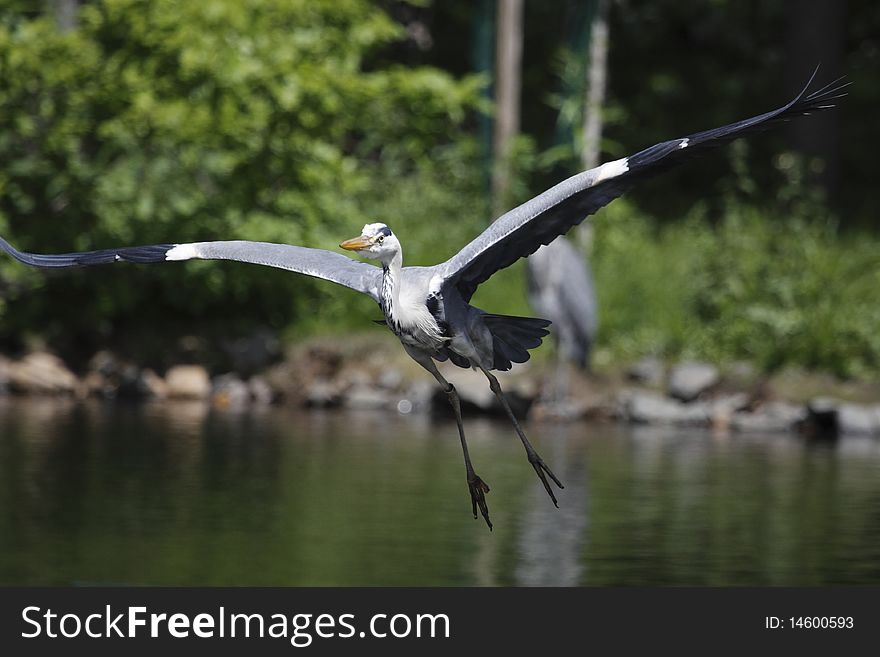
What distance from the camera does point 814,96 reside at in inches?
353

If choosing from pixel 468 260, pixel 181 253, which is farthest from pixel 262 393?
pixel 468 260

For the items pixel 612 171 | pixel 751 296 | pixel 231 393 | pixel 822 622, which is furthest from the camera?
pixel 231 393

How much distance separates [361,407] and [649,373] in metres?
4.45

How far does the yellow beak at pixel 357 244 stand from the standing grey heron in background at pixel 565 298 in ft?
45.9

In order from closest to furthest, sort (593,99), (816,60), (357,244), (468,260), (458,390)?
(468,260)
(357,244)
(458,390)
(593,99)
(816,60)

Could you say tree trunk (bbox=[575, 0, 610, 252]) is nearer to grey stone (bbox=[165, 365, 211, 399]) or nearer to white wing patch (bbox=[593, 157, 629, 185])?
grey stone (bbox=[165, 365, 211, 399])

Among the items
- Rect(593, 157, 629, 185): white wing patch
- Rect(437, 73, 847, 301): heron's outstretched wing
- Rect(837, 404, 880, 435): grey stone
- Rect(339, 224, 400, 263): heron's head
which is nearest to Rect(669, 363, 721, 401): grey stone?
Rect(837, 404, 880, 435): grey stone

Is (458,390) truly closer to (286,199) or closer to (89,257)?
(286,199)

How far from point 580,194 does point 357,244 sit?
1.36 metres

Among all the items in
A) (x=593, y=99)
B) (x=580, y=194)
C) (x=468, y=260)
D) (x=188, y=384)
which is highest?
(x=593, y=99)

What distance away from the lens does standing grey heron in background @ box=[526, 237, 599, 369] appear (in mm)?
24078

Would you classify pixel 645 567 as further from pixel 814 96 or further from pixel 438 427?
pixel 438 427

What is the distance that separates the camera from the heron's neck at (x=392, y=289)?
1009 centimetres

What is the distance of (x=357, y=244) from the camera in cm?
995
